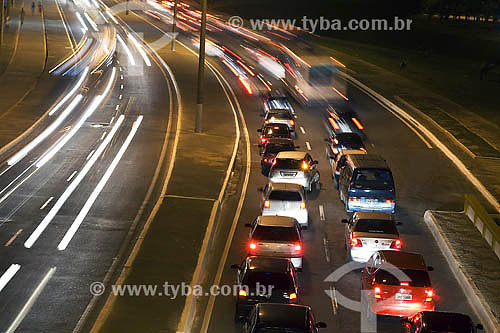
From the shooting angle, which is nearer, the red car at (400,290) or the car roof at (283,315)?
the car roof at (283,315)

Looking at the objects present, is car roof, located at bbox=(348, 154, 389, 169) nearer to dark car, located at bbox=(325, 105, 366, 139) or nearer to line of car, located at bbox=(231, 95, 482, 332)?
line of car, located at bbox=(231, 95, 482, 332)

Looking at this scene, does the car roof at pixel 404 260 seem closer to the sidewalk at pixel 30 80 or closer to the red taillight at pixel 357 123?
the sidewalk at pixel 30 80

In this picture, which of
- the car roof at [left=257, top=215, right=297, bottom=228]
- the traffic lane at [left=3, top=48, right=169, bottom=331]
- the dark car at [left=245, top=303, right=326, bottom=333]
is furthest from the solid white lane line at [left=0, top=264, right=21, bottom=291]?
the dark car at [left=245, top=303, right=326, bottom=333]

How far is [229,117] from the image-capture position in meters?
49.2

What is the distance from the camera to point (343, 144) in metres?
38.6

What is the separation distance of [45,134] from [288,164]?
47.7ft

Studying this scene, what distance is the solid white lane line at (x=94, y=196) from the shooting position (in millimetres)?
25616

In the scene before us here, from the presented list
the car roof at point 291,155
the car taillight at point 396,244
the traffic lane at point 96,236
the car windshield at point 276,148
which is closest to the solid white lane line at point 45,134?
the traffic lane at point 96,236

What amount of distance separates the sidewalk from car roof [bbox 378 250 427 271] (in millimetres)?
22275

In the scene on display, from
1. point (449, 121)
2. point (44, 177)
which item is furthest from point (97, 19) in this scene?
point (44, 177)

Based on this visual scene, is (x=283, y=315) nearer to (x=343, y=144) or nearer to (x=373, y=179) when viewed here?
(x=373, y=179)

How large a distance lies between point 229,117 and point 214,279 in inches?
1053

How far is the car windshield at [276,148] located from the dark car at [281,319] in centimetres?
2047

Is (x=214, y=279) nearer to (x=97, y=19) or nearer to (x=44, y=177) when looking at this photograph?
(x=44, y=177)
